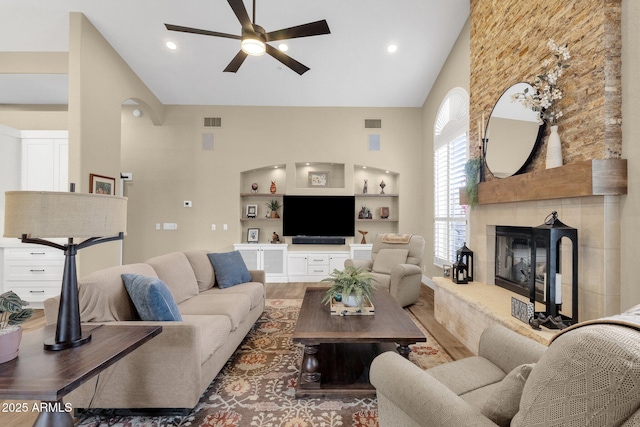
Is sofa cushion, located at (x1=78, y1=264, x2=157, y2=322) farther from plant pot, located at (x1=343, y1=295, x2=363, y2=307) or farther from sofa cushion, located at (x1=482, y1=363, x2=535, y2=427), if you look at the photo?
sofa cushion, located at (x1=482, y1=363, x2=535, y2=427)

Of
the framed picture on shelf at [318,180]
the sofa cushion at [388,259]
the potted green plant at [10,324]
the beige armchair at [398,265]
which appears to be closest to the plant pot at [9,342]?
the potted green plant at [10,324]

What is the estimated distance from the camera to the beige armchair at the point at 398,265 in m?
3.94

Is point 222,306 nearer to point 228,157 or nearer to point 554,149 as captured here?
point 554,149

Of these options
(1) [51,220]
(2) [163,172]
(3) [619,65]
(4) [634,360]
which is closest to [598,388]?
(4) [634,360]

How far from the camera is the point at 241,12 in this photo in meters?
2.56

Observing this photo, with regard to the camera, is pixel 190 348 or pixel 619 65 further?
pixel 619 65

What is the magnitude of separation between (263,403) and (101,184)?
3856 mm

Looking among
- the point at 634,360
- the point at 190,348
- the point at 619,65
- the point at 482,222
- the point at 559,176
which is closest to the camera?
the point at 634,360

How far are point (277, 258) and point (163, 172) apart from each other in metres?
2.97

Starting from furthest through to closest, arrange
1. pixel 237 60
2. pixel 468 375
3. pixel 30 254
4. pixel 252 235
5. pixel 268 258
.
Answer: pixel 252 235, pixel 268 258, pixel 30 254, pixel 237 60, pixel 468 375

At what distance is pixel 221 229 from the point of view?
610cm

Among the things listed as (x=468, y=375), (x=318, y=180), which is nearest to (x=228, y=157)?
(x=318, y=180)

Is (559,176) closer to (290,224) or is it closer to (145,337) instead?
(145,337)

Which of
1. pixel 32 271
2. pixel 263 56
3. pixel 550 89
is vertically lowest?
pixel 32 271
